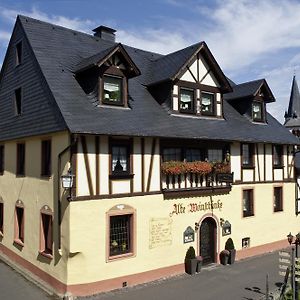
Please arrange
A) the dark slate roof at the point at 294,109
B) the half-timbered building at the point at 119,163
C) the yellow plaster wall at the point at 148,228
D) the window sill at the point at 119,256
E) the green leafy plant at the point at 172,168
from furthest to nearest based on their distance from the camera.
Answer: the dark slate roof at the point at 294,109
the green leafy plant at the point at 172,168
the window sill at the point at 119,256
the half-timbered building at the point at 119,163
the yellow plaster wall at the point at 148,228

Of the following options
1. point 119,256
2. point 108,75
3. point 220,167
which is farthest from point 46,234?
point 220,167

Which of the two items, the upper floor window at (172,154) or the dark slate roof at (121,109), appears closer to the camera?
the dark slate roof at (121,109)

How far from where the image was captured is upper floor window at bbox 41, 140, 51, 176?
15.2 metres

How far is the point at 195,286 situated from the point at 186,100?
8111mm

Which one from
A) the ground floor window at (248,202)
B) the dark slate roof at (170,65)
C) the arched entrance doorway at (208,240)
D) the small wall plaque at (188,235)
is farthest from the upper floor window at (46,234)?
the ground floor window at (248,202)

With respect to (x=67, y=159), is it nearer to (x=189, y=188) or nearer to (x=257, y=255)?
(x=189, y=188)

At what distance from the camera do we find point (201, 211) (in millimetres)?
17359

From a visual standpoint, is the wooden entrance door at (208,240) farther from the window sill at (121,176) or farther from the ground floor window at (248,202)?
the window sill at (121,176)

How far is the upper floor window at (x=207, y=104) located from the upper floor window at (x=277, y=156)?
191 inches

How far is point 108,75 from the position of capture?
1520cm

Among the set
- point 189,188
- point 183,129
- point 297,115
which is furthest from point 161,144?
point 297,115

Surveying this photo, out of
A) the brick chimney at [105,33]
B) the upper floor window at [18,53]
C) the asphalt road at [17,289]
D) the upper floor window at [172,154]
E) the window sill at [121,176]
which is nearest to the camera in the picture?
the asphalt road at [17,289]

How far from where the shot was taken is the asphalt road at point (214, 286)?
45.7ft

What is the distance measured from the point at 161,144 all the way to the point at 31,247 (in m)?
6.76
